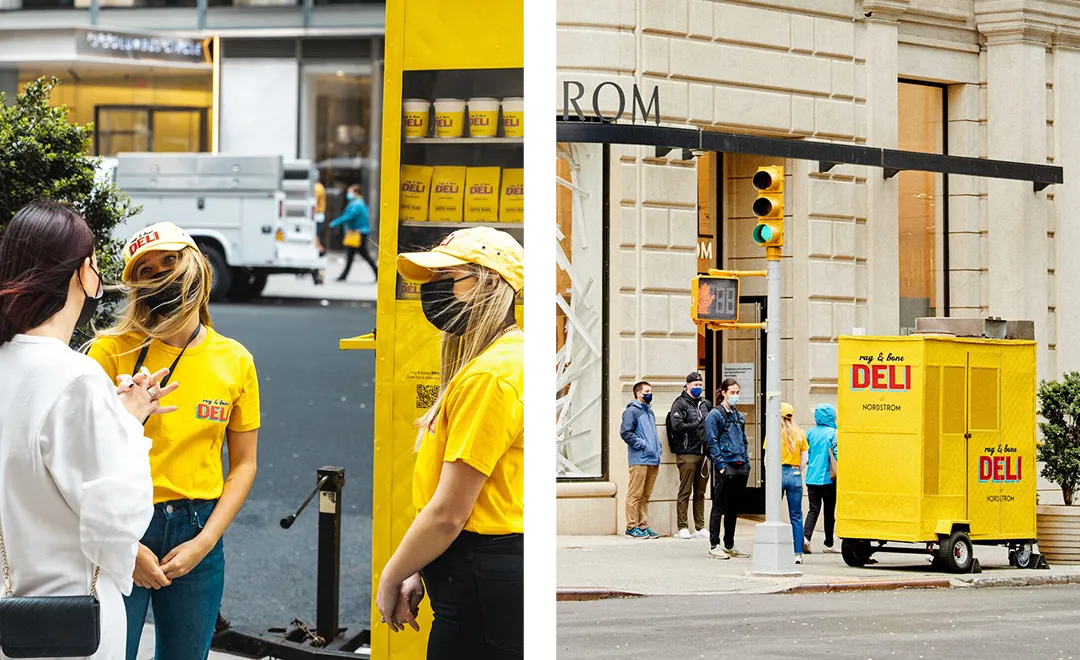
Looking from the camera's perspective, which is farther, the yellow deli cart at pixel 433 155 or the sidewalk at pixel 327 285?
the sidewalk at pixel 327 285

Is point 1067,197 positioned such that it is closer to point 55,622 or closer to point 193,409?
point 193,409

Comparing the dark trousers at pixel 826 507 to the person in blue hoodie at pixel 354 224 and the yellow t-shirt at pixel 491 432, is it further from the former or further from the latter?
the person in blue hoodie at pixel 354 224

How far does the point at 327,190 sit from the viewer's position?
8125 mm

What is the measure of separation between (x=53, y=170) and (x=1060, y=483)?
2.89m

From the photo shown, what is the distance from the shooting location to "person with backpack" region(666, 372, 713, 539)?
3.53 meters

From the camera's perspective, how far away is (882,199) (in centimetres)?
372

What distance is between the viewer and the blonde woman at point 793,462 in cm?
358

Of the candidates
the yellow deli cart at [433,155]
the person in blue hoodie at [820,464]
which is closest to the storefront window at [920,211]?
the person in blue hoodie at [820,464]

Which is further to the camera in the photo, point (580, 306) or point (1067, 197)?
point (1067, 197)

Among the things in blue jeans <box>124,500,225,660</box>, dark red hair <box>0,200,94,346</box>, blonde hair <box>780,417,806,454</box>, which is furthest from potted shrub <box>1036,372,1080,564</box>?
dark red hair <box>0,200,94,346</box>

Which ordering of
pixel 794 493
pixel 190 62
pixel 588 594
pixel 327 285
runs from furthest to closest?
pixel 327 285 → pixel 190 62 → pixel 588 594 → pixel 794 493

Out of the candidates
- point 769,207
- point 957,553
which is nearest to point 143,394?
point 769,207

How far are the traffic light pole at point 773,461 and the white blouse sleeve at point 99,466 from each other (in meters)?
1.69

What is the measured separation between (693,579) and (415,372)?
47.8 inches
